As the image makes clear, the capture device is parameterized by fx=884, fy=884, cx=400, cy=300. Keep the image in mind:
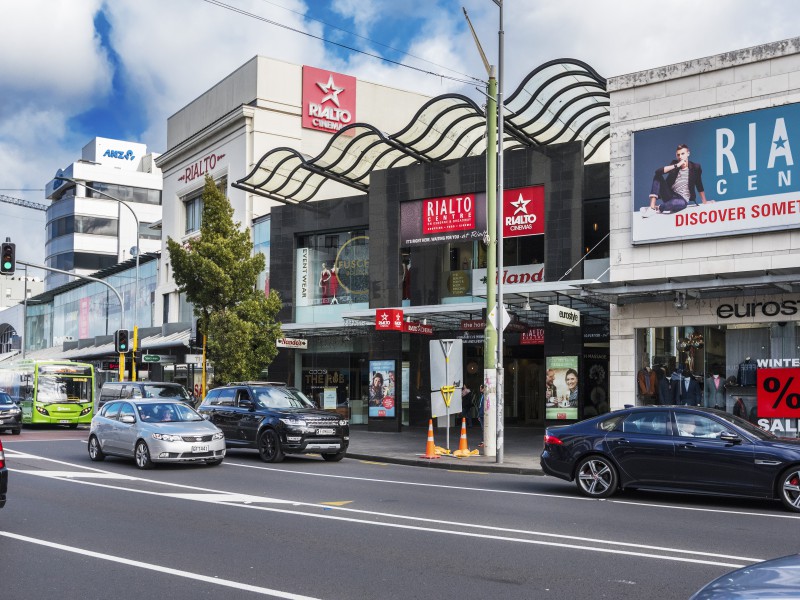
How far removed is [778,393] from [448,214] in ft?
39.4

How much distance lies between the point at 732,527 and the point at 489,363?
29.5 ft

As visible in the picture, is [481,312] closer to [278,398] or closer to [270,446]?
[278,398]

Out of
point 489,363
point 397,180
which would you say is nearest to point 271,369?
point 397,180

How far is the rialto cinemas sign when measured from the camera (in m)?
19.6

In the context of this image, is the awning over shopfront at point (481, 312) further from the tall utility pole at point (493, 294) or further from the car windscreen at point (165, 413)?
the car windscreen at point (165, 413)

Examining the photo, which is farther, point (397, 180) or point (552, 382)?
point (397, 180)

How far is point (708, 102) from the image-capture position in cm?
2061

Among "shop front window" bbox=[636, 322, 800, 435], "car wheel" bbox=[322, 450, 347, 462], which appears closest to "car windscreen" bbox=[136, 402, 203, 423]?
"car wheel" bbox=[322, 450, 347, 462]

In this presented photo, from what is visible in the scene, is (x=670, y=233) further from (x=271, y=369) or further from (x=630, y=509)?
(x=271, y=369)

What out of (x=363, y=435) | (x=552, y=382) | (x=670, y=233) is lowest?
(x=363, y=435)

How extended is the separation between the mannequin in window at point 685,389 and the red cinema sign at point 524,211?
660 centimetres

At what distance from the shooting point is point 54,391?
35031mm

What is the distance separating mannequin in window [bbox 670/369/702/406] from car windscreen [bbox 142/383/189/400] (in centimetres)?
1419

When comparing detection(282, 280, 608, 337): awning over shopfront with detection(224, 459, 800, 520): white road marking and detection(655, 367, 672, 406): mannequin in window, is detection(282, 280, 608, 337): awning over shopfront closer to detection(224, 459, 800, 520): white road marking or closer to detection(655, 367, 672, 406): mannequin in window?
detection(655, 367, 672, 406): mannequin in window
